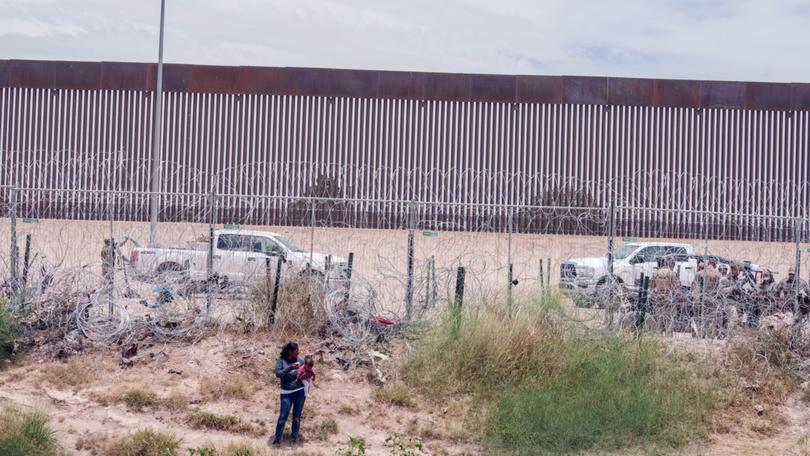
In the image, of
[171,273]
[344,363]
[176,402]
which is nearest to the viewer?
[176,402]

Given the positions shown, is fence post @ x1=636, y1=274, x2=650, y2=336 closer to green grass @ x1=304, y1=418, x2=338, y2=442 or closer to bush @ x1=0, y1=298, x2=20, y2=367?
green grass @ x1=304, y1=418, x2=338, y2=442

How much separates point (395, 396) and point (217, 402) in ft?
6.60

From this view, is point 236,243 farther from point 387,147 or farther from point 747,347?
point 387,147

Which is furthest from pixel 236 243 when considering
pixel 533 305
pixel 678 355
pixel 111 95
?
Answer: pixel 111 95

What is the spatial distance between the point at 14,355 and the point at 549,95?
1509 cm

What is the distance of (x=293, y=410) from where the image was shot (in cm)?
970

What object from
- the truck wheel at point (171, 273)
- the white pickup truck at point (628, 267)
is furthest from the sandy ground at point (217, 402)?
the white pickup truck at point (628, 267)

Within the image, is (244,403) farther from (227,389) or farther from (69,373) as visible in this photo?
(69,373)

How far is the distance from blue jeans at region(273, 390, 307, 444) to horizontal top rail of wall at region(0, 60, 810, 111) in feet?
47.1

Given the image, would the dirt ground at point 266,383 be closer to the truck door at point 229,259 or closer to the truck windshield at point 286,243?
the truck door at point 229,259

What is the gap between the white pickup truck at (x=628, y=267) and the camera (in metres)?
11.9

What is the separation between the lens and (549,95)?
23.0 m

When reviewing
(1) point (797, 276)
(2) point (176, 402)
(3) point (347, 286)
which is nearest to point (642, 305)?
(1) point (797, 276)

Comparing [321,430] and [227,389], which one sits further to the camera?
[227,389]
